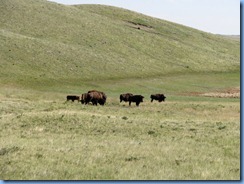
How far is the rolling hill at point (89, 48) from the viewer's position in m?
73.2

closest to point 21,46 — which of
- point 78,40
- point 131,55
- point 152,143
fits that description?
point 78,40

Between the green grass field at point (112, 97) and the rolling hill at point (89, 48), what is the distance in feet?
0.92

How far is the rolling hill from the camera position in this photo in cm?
7325

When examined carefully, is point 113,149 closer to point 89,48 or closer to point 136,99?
point 136,99

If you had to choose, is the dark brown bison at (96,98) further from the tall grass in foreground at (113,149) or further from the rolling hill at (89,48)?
the rolling hill at (89,48)

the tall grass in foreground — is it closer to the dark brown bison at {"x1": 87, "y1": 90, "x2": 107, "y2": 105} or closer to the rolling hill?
the dark brown bison at {"x1": 87, "y1": 90, "x2": 107, "y2": 105}

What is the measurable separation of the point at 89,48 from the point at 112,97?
140 feet

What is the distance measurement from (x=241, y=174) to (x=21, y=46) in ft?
242

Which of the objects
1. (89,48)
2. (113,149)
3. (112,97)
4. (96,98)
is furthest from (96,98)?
(89,48)

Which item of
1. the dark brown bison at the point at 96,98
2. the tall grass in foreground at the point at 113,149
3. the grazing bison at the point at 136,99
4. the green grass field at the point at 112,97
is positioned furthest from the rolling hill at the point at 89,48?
the tall grass in foreground at the point at 113,149

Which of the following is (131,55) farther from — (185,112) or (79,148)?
(79,148)

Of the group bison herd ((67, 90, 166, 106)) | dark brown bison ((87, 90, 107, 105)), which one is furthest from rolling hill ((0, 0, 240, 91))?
dark brown bison ((87, 90, 107, 105))

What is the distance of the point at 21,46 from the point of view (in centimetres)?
8150

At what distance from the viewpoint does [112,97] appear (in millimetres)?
50844
